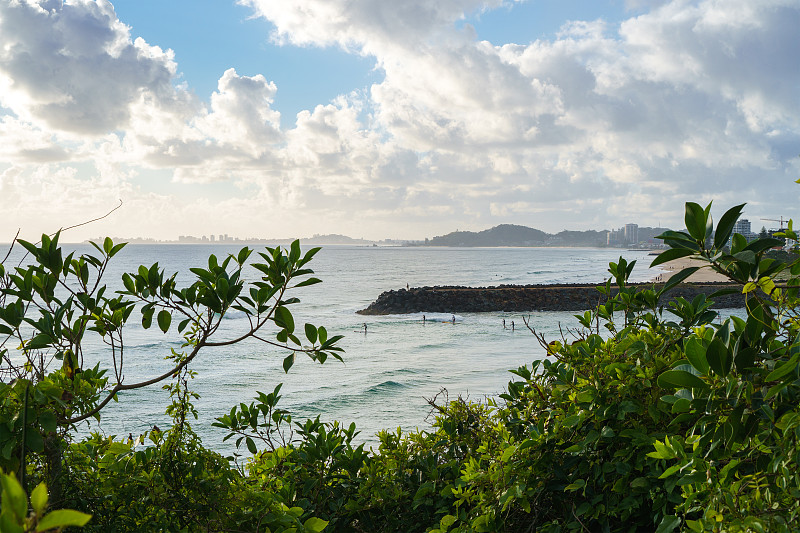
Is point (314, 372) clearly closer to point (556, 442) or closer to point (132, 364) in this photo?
point (132, 364)

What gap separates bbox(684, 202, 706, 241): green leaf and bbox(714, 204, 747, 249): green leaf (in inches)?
2.4

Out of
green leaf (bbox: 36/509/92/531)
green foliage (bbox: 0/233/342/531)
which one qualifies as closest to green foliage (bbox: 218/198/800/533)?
green foliage (bbox: 0/233/342/531)

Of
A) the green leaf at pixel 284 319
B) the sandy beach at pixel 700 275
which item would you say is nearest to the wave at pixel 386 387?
the sandy beach at pixel 700 275

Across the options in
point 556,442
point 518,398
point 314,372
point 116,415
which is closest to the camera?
point 556,442

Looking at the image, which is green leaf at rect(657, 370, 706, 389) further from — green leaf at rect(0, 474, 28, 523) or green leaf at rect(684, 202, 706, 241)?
green leaf at rect(0, 474, 28, 523)

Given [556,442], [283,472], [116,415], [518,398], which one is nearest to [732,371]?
[556,442]

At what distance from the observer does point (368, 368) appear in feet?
65.8

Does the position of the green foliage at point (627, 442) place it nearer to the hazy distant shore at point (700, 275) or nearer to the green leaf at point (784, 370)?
the green leaf at point (784, 370)

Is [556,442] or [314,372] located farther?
[314,372]

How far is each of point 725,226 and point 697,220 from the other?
0.10 meters

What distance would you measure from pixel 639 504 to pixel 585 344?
733 millimetres

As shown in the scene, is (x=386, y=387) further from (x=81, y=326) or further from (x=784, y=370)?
(x=784, y=370)

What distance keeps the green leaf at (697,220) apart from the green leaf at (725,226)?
0.06 m

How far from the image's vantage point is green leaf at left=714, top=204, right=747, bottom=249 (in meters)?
1.38
